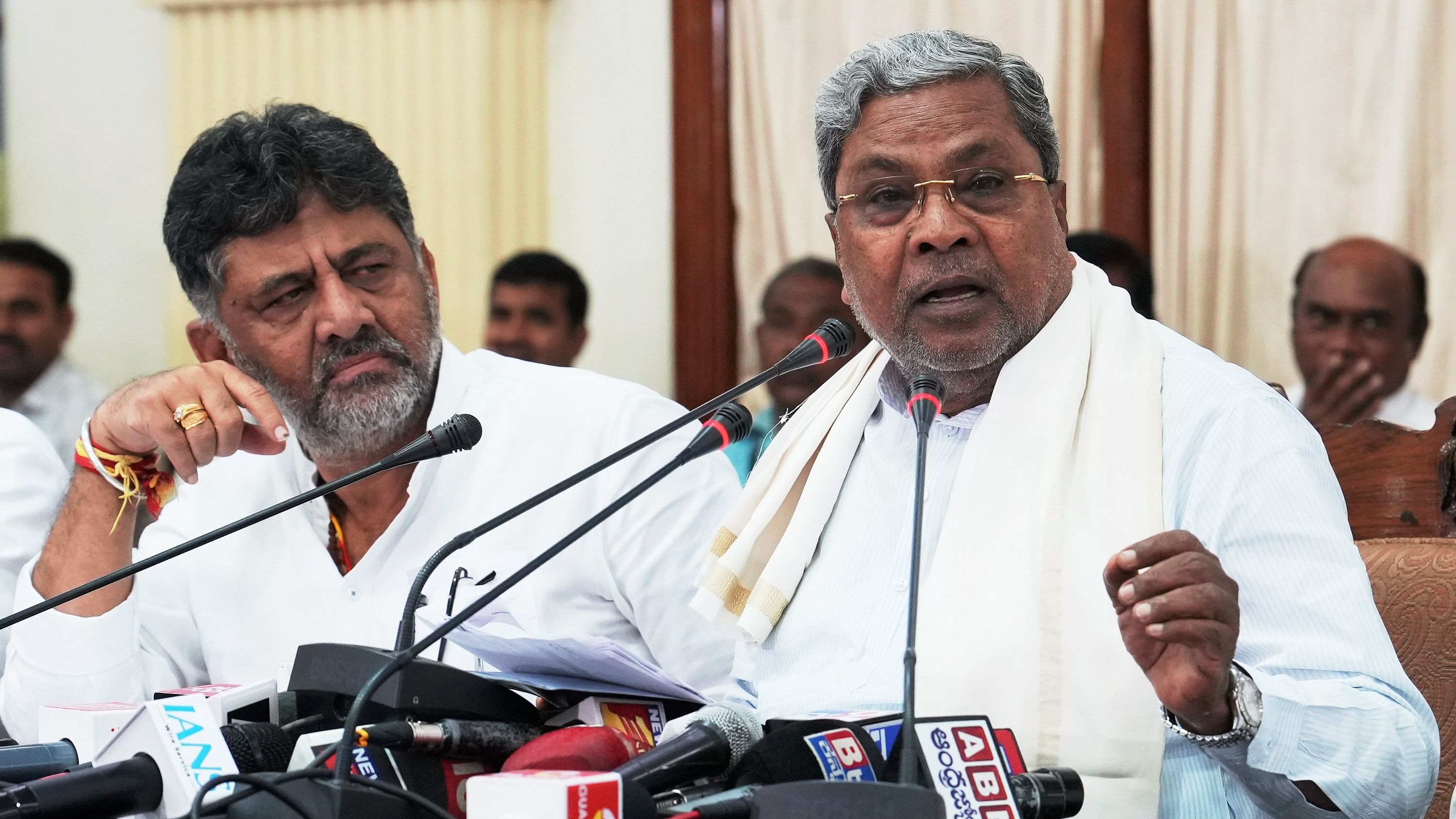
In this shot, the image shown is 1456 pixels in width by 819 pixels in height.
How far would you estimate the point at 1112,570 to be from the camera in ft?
4.42

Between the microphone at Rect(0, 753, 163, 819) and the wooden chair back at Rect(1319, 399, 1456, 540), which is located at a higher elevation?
the wooden chair back at Rect(1319, 399, 1456, 540)

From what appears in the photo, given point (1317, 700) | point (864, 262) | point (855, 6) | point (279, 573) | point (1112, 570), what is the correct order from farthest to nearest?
1. point (855, 6)
2. point (279, 573)
3. point (864, 262)
4. point (1317, 700)
5. point (1112, 570)

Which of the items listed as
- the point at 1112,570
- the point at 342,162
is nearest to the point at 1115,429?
the point at 1112,570

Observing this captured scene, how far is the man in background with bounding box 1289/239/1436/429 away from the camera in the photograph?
4562 mm

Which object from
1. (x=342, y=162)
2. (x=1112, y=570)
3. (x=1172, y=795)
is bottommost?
(x=1172, y=795)

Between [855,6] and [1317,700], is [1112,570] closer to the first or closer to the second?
[1317,700]

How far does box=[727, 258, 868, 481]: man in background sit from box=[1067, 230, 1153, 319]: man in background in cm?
91

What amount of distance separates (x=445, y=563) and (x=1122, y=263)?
233 cm

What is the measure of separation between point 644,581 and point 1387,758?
1140mm

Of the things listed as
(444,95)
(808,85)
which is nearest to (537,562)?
(808,85)

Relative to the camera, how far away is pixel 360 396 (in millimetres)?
2420

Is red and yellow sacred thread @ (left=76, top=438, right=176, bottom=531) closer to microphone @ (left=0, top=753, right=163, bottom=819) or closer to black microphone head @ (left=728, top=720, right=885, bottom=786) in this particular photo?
microphone @ (left=0, top=753, right=163, bottom=819)

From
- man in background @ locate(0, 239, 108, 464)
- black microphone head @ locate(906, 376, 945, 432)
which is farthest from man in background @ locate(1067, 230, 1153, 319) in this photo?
man in background @ locate(0, 239, 108, 464)

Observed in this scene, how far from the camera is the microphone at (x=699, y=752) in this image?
1.33 meters
